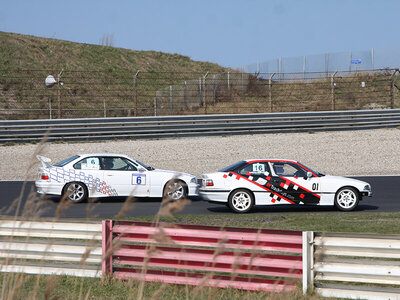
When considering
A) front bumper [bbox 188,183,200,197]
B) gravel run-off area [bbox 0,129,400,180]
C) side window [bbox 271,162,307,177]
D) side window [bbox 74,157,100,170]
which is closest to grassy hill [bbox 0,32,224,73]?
gravel run-off area [bbox 0,129,400,180]

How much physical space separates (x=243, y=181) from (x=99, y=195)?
387cm

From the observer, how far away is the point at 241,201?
1395 centimetres

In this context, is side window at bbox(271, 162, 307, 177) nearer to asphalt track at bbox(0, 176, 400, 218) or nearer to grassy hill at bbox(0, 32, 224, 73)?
asphalt track at bbox(0, 176, 400, 218)

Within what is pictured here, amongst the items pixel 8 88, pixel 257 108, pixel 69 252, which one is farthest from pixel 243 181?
pixel 8 88

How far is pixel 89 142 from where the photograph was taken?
2483 cm

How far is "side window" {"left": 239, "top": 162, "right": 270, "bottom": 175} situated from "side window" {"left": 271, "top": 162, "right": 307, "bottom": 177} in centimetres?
20

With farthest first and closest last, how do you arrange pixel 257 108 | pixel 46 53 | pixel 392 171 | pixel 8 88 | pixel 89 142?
pixel 46 53, pixel 8 88, pixel 257 108, pixel 89 142, pixel 392 171

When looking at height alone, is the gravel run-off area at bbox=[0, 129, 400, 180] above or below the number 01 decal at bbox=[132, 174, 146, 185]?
above

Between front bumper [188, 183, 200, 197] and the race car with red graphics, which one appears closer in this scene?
the race car with red graphics

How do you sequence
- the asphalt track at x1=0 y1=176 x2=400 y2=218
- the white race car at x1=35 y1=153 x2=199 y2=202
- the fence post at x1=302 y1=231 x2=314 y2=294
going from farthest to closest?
the white race car at x1=35 y1=153 x2=199 y2=202 < the asphalt track at x1=0 y1=176 x2=400 y2=218 < the fence post at x1=302 y1=231 x2=314 y2=294

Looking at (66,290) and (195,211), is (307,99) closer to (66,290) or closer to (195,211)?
(195,211)

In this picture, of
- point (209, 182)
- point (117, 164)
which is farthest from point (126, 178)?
point (209, 182)

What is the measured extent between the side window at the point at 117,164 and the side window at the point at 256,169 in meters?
3.10

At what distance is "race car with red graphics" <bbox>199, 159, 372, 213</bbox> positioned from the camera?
13.9m
